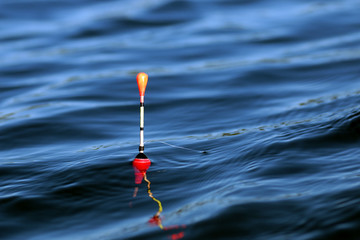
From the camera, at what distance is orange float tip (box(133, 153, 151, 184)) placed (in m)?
3.88

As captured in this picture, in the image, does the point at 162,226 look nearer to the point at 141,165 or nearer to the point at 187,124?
the point at 141,165

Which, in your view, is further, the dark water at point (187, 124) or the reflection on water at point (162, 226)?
the dark water at point (187, 124)

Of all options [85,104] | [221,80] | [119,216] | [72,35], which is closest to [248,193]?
[119,216]

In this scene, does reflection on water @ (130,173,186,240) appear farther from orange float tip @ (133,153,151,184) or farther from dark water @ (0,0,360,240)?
orange float tip @ (133,153,151,184)

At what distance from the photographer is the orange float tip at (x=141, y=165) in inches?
153

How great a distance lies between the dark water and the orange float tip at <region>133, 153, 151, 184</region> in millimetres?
83

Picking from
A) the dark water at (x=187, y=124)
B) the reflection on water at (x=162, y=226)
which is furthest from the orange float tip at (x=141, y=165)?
the reflection on water at (x=162, y=226)

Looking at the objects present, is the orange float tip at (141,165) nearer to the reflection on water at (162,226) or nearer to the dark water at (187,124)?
the dark water at (187,124)

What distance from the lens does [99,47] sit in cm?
897

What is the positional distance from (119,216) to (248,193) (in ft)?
2.44

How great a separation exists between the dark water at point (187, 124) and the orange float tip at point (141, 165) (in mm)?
83

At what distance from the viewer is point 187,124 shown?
5.35 metres

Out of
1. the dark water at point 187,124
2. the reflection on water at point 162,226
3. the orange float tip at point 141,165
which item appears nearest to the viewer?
the reflection on water at point 162,226

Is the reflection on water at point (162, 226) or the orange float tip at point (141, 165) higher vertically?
the orange float tip at point (141, 165)
